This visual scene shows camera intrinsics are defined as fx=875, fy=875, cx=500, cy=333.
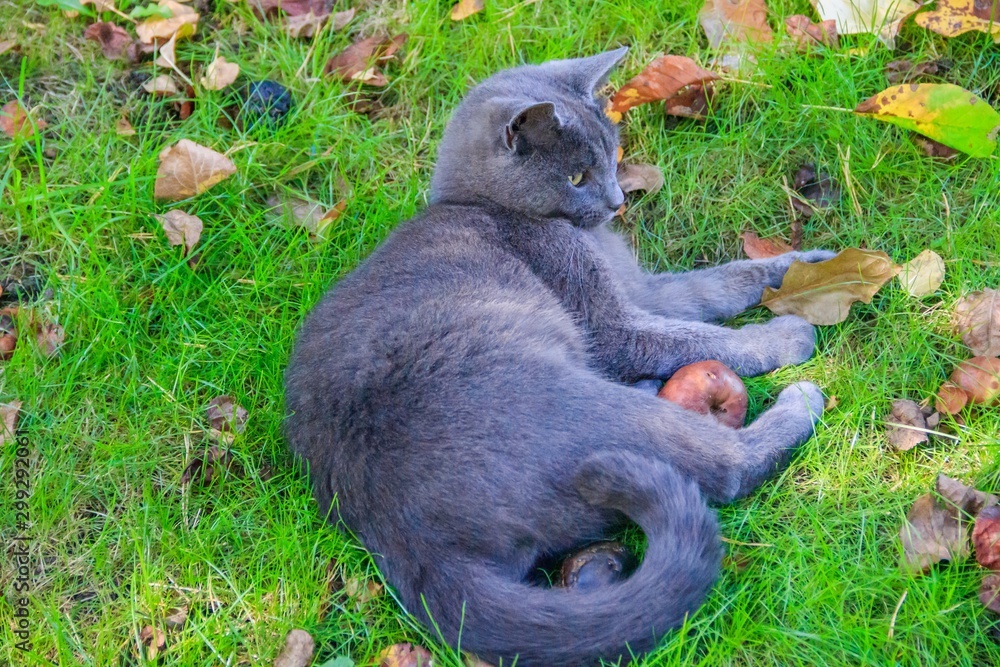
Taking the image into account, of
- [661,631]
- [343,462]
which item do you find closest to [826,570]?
[661,631]

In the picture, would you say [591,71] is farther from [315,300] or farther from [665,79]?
[315,300]

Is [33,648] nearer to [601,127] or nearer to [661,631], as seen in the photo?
[661,631]

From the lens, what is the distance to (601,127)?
2.85 metres

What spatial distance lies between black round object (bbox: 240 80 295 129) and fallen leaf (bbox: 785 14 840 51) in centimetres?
183

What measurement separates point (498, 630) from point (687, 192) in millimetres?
1683

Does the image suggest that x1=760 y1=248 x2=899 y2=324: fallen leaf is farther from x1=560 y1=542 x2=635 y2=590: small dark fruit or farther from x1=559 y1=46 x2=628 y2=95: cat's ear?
x1=560 y1=542 x2=635 y2=590: small dark fruit

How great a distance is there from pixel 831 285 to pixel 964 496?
766 millimetres

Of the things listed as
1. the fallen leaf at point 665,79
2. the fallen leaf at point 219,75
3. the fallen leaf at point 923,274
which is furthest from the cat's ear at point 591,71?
the fallen leaf at point 219,75

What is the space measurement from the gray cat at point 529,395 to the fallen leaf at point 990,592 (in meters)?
0.55

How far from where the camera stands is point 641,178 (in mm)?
3100

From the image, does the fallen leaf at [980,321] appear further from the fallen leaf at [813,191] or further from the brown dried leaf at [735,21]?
the brown dried leaf at [735,21]

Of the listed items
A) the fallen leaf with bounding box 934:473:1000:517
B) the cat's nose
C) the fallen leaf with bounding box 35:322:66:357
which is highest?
the cat's nose
